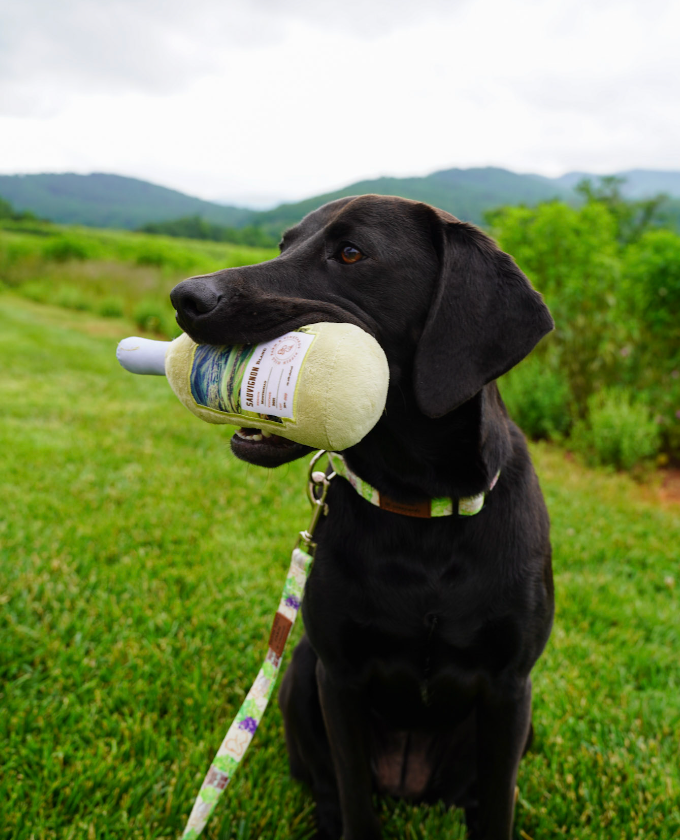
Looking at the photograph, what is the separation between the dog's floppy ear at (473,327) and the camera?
148cm

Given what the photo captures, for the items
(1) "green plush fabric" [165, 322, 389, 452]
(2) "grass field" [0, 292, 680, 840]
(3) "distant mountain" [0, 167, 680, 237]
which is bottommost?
(2) "grass field" [0, 292, 680, 840]

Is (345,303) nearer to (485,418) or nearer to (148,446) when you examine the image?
(485,418)

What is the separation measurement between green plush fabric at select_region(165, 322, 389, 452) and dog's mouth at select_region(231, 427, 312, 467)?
175 millimetres

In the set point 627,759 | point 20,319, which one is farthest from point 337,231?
point 20,319

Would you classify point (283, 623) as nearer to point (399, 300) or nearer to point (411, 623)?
point (411, 623)

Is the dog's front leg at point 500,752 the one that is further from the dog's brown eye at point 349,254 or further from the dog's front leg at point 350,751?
the dog's brown eye at point 349,254

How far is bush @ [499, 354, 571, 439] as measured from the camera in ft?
20.0

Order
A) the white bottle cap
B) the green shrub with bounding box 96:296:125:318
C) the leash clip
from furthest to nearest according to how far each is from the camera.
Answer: the green shrub with bounding box 96:296:125:318, the leash clip, the white bottle cap

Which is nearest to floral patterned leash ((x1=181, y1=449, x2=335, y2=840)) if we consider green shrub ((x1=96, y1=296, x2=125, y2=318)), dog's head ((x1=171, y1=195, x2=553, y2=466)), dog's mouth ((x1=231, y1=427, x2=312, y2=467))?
dog's mouth ((x1=231, y1=427, x2=312, y2=467))

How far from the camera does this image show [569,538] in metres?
4.16

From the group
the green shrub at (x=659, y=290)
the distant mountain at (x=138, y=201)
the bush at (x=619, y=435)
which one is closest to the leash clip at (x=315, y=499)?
the bush at (x=619, y=435)

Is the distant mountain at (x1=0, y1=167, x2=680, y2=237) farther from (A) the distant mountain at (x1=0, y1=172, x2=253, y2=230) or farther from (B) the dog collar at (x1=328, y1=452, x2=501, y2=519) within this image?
(B) the dog collar at (x1=328, y1=452, x2=501, y2=519)

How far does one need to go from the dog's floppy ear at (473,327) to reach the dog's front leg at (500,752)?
92cm

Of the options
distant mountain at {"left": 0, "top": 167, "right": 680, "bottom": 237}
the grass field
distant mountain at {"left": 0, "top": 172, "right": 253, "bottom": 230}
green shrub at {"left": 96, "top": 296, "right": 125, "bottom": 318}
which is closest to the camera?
the grass field
